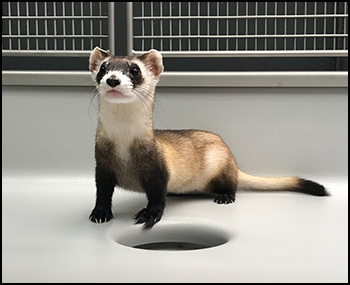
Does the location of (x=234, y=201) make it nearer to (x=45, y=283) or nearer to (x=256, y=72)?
(x=256, y=72)

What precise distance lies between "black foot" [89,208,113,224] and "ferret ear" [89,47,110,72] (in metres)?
0.43

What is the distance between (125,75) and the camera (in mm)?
1345

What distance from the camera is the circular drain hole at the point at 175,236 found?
1401 mm

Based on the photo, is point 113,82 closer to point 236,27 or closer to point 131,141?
point 131,141

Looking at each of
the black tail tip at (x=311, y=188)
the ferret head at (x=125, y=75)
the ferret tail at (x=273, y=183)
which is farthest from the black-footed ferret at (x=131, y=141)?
the black tail tip at (x=311, y=188)

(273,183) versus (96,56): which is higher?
(96,56)

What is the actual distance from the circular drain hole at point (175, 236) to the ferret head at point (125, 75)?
0.37 m

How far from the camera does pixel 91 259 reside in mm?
1163

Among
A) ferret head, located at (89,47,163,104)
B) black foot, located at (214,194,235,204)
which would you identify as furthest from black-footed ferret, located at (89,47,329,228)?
black foot, located at (214,194,235,204)

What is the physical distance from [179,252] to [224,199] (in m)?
0.52

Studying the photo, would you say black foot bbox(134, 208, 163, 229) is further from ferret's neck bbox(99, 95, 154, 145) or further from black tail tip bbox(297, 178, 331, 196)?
black tail tip bbox(297, 178, 331, 196)

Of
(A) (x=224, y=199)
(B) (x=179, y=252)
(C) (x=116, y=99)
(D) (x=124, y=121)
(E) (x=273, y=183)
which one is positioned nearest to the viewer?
(B) (x=179, y=252)

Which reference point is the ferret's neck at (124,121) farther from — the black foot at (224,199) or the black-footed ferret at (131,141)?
the black foot at (224,199)

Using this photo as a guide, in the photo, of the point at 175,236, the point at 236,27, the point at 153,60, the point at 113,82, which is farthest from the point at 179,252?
the point at 236,27
